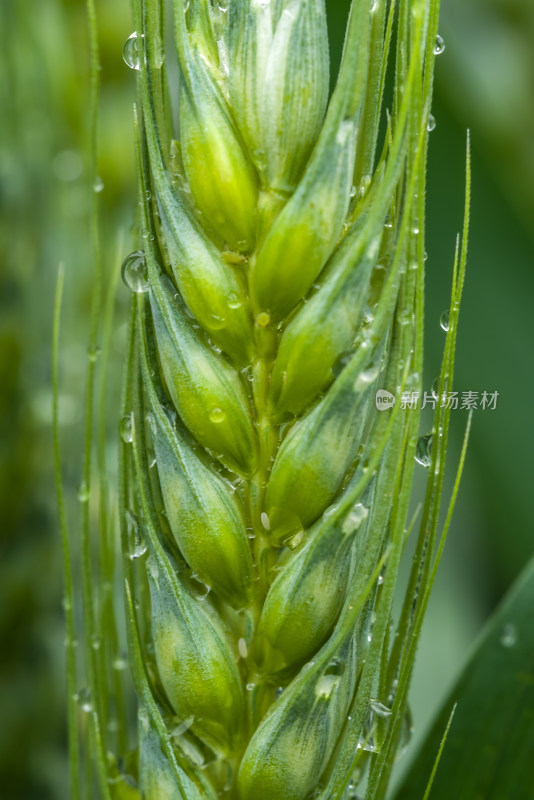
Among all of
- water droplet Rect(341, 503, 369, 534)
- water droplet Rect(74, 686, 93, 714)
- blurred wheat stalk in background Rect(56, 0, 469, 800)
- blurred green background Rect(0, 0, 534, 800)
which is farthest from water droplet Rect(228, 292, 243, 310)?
blurred green background Rect(0, 0, 534, 800)

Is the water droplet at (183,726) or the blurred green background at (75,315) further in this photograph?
the blurred green background at (75,315)

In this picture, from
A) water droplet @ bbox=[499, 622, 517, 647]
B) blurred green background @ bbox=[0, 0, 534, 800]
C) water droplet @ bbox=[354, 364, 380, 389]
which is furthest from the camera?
blurred green background @ bbox=[0, 0, 534, 800]

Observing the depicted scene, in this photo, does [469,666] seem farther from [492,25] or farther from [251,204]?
[492,25]

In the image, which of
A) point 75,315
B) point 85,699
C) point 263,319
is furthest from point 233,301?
point 75,315

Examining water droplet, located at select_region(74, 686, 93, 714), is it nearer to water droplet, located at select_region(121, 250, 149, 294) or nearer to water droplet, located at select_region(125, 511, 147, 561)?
water droplet, located at select_region(125, 511, 147, 561)

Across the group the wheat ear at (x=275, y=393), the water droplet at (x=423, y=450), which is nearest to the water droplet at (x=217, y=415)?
the wheat ear at (x=275, y=393)

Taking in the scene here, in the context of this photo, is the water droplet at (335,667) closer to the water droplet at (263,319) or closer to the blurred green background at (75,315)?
the water droplet at (263,319)

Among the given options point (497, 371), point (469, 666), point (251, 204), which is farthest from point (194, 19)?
point (497, 371)
